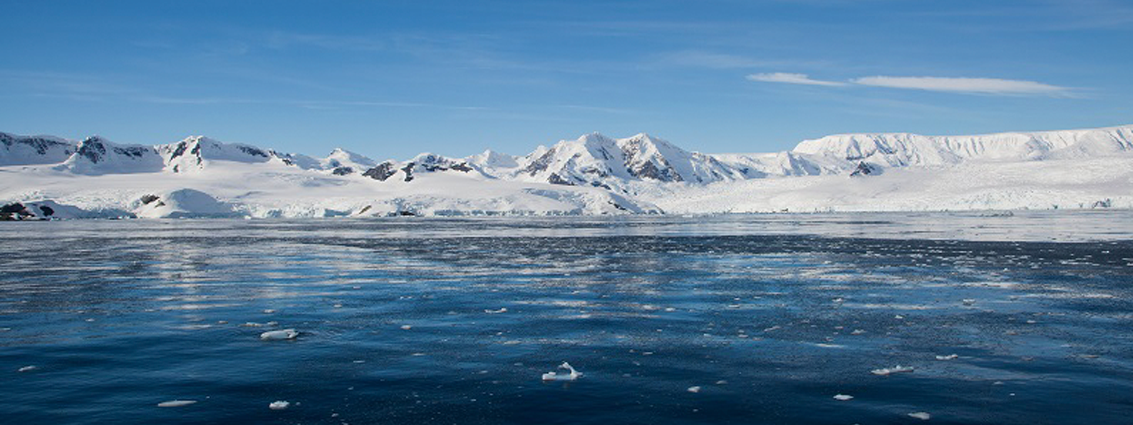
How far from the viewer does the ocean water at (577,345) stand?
28.0ft

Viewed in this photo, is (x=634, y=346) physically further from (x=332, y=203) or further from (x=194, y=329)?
(x=332, y=203)

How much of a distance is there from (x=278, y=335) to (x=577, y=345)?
465 cm

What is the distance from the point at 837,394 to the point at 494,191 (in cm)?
15140

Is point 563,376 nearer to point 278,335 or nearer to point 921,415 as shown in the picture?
point 921,415

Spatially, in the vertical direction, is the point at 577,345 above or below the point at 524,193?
below

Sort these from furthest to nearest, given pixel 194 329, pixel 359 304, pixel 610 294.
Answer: pixel 610 294
pixel 359 304
pixel 194 329

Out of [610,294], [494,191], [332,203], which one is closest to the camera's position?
[610,294]

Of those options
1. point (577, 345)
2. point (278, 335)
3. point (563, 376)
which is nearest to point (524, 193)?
point (278, 335)

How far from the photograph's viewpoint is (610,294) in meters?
18.6

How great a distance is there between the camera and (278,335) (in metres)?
12.9

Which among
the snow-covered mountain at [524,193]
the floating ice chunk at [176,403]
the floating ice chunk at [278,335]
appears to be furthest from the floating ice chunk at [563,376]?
the snow-covered mountain at [524,193]

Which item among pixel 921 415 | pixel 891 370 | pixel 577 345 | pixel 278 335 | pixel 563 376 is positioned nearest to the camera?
pixel 921 415

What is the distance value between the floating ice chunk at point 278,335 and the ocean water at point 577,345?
20 centimetres

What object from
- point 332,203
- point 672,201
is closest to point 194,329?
point 332,203
